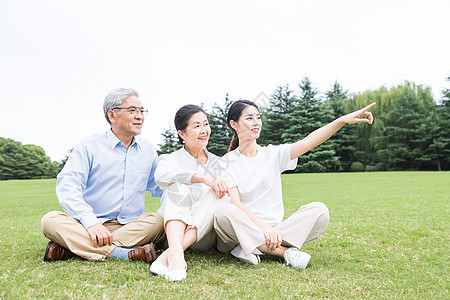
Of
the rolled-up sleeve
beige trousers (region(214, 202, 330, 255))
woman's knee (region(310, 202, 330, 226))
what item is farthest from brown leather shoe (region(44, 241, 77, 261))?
woman's knee (region(310, 202, 330, 226))

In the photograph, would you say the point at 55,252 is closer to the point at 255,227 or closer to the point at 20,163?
the point at 255,227

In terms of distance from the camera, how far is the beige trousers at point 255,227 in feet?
8.64

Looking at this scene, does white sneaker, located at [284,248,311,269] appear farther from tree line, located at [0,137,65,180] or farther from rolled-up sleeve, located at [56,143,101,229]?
tree line, located at [0,137,65,180]

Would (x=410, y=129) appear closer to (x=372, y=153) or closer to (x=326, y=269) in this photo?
(x=372, y=153)

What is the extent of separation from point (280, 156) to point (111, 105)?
1490 mm

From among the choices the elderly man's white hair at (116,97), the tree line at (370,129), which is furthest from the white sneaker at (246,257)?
the tree line at (370,129)

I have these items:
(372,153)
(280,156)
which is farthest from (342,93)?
(280,156)

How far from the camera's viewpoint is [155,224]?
2.96m

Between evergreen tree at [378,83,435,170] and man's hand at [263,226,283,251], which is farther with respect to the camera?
evergreen tree at [378,83,435,170]

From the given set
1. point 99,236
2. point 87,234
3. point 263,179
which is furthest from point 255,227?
point 87,234

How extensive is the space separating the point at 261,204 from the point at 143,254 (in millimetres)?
1007

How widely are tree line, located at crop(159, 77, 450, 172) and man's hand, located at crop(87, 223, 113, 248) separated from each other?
22.0 meters

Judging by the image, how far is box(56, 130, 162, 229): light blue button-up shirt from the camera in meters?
2.96

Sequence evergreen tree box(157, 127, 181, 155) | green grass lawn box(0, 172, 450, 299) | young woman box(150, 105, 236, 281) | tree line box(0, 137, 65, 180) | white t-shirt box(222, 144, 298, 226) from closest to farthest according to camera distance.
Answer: green grass lawn box(0, 172, 450, 299)
young woman box(150, 105, 236, 281)
white t-shirt box(222, 144, 298, 226)
evergreen tree box(157, 127, 181, 155)
tree line box(0, 137, 65, 180)
